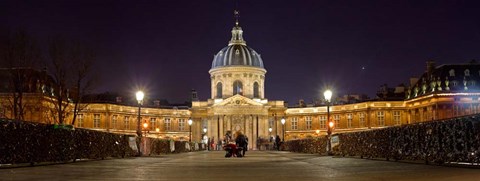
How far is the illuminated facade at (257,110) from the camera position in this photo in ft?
353

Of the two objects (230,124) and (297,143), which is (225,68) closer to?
(230,124)

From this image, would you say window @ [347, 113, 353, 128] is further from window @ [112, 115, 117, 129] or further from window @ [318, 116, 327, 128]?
window @ [112, 115, 117, 129]

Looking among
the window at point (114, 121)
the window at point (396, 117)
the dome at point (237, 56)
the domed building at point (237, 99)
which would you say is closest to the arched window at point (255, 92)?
the domed building at point (237, 99)

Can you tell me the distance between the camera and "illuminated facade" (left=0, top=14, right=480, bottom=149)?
108 m

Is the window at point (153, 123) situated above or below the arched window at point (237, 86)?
below

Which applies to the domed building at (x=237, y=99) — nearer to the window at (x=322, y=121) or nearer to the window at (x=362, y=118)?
the window at (x=322, y=121)

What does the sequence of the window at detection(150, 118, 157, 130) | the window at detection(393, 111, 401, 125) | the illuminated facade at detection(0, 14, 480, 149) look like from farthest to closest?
1. the window at detection(150, 118, 157, 130)
2. the window at detection(393, 111, 401, 125)
3. the illuminated facade at detection(0, 14, 480, 149)

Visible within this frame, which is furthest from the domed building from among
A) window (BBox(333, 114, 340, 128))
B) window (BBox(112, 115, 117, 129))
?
window (BBox(112, 115, 117, 129))

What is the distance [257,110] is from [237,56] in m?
13.6

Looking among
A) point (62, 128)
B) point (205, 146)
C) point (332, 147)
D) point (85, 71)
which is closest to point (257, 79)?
point (205, 146)

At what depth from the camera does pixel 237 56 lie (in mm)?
134875

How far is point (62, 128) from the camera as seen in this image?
935 inches

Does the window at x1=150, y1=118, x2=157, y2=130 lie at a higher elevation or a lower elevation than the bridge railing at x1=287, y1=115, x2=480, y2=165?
higher

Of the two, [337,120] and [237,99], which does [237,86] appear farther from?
[337,120]
